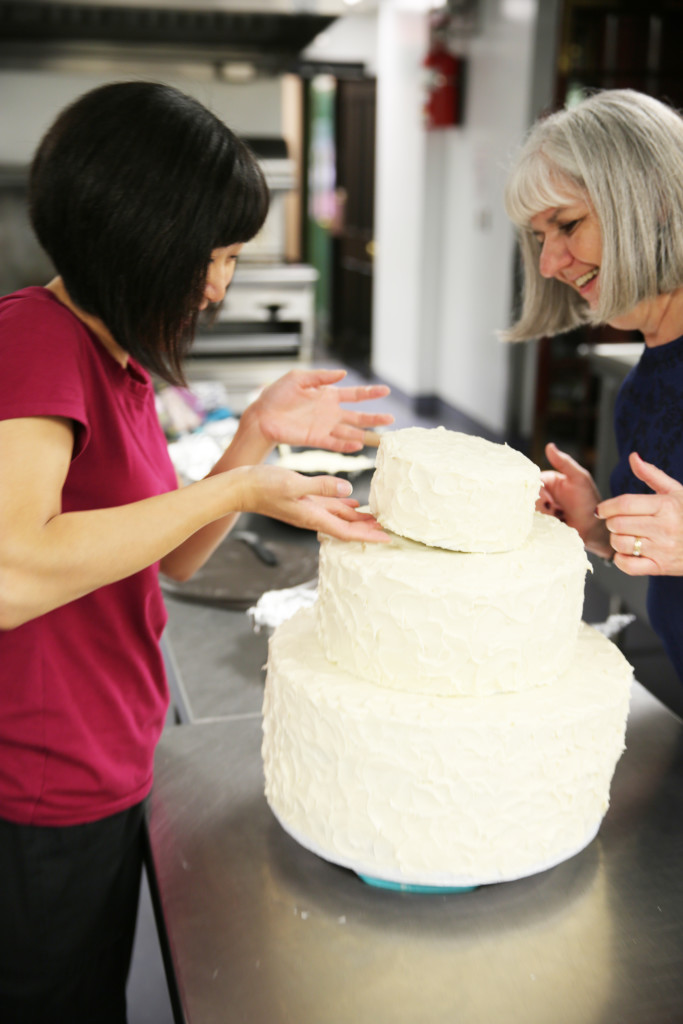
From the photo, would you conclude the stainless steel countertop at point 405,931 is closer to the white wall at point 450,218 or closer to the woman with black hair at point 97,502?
the woman with black hair at point 97,502

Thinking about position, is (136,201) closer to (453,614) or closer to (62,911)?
(453,614)

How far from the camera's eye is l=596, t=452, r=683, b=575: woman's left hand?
1.19 meters

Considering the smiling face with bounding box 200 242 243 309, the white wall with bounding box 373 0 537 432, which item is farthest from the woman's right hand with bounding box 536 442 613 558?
the white wall with bounding box 373 0 537 432

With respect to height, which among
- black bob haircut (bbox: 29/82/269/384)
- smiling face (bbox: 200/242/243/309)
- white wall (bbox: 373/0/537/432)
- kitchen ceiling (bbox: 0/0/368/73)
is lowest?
white wall (bbox: 373/0/537/432)

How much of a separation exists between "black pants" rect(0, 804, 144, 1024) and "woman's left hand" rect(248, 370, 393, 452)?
61 cm

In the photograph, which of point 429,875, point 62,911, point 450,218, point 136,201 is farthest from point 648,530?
point 450,218

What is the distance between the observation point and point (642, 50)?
516 centimetres

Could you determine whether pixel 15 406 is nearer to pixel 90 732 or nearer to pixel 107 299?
pixel 107 299

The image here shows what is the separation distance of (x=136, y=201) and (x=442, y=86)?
586 centimetres

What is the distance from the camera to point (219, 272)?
120 cm

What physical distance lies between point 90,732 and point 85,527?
0.34 meters

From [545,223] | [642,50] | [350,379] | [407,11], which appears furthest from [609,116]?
[350,379]

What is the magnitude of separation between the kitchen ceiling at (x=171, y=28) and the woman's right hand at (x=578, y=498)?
152cm

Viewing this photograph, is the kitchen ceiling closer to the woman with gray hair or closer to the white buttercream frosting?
the woman with gray hair
